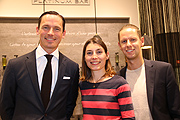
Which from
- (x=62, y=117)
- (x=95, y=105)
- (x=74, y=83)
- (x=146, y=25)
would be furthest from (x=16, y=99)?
(x=146, y=25)

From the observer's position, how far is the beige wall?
14.0ft

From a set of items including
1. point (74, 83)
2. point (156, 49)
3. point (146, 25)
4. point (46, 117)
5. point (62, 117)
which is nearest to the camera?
point (46, 117)

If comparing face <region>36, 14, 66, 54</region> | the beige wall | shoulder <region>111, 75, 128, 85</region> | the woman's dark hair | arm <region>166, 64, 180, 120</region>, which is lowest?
arm <region>166, 64, 180, 120</region>

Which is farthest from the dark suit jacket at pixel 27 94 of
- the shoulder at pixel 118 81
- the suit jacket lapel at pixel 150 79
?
the suit jacket lapel at pixel 150 79

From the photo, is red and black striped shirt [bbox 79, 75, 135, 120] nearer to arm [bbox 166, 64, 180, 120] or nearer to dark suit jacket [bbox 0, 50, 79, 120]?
dark suit jacket [bbox 0, 50, 79, 120]

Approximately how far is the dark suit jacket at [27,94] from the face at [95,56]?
26 centimetres

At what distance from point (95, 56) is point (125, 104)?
1.71 feet

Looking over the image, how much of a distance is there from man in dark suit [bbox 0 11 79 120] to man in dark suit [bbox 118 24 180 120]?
0.65 m

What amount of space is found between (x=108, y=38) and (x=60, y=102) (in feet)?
10.6

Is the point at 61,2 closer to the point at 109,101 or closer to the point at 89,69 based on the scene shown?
the point at 89,69

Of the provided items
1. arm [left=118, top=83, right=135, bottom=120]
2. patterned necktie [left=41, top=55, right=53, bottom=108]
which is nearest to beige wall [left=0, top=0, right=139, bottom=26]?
patterned necktie [left=41, top=55, right=53, bottom=108]

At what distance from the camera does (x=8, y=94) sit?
5.08 feet

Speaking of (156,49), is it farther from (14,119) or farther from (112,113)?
(14,119)

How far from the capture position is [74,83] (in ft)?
5.90
